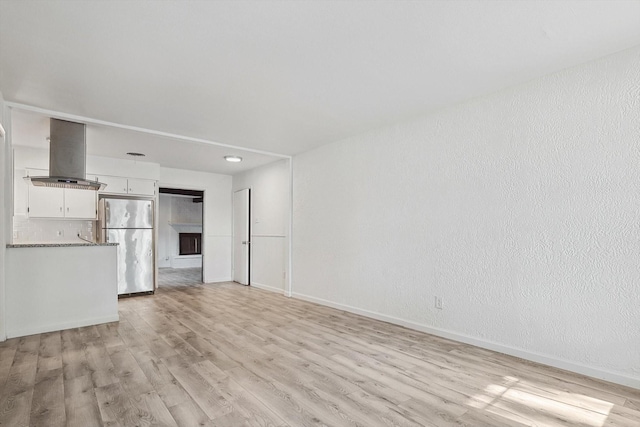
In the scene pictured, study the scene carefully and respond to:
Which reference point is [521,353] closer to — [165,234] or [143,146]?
[143,146]

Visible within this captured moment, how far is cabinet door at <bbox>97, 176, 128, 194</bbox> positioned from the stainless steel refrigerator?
0.24 metres

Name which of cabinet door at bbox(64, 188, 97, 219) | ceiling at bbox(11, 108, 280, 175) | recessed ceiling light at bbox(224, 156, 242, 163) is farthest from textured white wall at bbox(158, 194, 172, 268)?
recessed ceiling light at bbox(224, 156, 242, 163)

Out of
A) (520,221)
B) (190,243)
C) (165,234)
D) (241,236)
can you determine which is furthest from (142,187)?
(520,221)

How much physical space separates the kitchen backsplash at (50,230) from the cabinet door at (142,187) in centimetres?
90

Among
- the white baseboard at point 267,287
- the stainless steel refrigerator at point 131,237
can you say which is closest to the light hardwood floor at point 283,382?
the stainless steel refrigerator at point 131,237

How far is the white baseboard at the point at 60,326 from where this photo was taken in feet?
11.8

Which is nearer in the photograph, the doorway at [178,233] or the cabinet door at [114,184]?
the cabinet door at [114,184]

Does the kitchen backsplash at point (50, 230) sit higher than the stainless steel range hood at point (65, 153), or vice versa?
the stainless steel range hood at point (65, 153)

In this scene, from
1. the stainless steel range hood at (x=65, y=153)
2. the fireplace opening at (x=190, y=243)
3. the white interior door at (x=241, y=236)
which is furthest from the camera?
the fireplace opening at (x=190, y=243)

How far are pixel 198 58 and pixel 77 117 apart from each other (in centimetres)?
226

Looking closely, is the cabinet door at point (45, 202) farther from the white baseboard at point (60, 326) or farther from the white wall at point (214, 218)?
the white baseboard at point (60, 326)

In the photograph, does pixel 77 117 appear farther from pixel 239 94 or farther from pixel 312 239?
pixel 312 239

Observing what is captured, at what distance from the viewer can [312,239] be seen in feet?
17.4

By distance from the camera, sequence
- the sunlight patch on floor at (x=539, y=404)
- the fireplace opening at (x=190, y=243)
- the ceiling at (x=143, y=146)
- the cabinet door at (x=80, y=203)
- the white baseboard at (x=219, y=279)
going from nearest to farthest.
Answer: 1. the sunlight patch on floor at (x=539, y=404)
2. the ceiling at (x=143, y=146)
3. the cabinet door at (x=80, y=203)
4. the white baseboard at (x=219, y=279)
5. the fireplace opening at (x=190, y=243)
